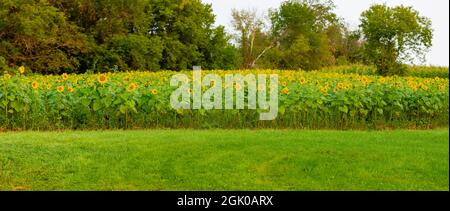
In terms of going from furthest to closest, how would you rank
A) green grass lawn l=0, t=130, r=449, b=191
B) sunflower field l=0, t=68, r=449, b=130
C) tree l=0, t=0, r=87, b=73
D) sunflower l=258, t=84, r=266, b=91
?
tree l=0, t=0, r=87, b=73
sunflower l=258, t=84, r=266, b=91
sunflower field l=0, t=68, r=449, b=130
green grass lawn l=0, t=130, r=449, b=191

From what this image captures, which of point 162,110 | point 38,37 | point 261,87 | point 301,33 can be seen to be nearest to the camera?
point 162,110

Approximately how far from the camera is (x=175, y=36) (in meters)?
27.0

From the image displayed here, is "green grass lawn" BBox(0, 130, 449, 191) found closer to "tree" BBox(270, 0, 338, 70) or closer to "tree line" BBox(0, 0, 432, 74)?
"tree line" BBox(0, 0, 432, 74)

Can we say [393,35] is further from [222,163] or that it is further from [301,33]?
[222,163]

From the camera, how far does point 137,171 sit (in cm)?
635

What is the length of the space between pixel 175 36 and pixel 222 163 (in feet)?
68.3

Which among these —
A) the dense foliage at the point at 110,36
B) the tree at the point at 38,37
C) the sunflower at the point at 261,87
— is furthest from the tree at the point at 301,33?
the sunflower at the point at 261,87

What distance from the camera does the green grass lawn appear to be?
598 centimetres

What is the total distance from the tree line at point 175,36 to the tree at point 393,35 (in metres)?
Answer: 0.04

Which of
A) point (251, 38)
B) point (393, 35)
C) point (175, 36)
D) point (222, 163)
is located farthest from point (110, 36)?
point (222, 163)

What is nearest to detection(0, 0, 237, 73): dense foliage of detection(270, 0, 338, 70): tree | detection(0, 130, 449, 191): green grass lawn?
detection(270, 0, 338, 70): tree

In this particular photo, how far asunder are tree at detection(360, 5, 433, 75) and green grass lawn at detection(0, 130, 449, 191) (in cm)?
1793

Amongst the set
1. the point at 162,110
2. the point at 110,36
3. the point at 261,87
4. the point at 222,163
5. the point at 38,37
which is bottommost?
the point at 222,163
